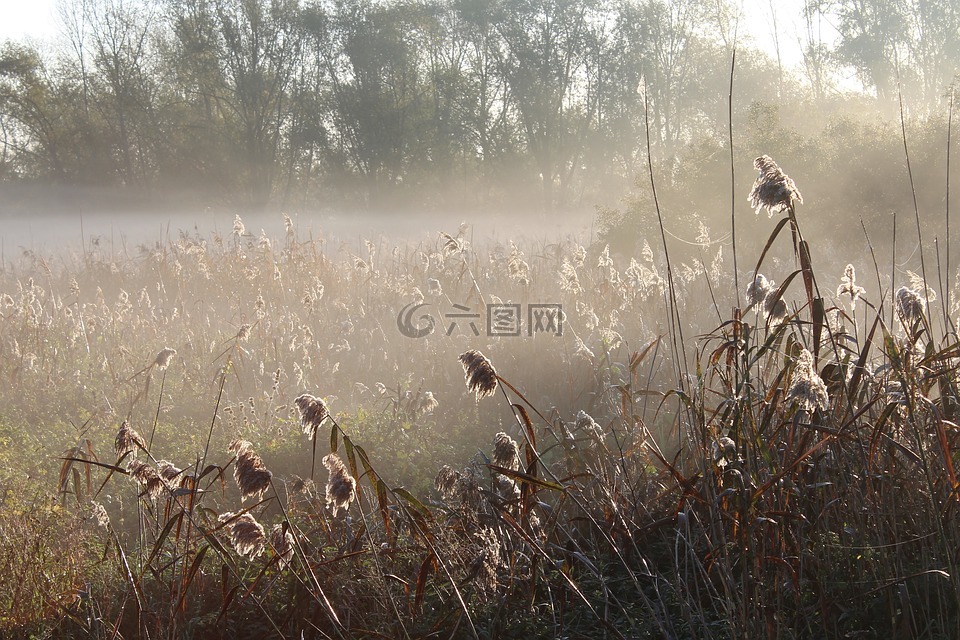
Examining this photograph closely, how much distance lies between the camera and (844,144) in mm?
8555

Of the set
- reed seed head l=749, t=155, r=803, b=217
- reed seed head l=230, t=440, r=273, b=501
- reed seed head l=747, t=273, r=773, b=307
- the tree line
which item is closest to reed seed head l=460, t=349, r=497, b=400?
reed seed head l=230, t=440, r=273, b=501

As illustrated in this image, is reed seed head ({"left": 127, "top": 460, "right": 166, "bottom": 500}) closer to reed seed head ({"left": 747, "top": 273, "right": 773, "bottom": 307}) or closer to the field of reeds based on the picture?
the field of reeds

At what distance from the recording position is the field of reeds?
2078mm

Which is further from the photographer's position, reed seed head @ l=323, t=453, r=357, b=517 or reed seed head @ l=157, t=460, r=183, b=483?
reed seed head @ l=157, t=460, r=183, b=483

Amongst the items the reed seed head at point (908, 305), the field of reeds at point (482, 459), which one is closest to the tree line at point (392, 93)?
the field of reeds at point (482, 459)

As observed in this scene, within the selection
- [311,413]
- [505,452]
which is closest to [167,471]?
[311,413]

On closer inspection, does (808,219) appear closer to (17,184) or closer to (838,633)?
(838,633)

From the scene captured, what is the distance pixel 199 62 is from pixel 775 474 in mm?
28339

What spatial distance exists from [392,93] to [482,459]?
26195 millimetres

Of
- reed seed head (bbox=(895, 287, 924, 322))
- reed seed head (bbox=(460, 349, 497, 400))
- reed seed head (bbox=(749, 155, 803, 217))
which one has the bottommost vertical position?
reed seed head (bbox=(460, 349, 497, 400))

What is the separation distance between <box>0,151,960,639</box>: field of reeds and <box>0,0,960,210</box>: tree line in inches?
745

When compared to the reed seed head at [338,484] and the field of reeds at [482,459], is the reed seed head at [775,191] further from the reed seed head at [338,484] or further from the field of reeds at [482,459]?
the reed seed head at [338,484]

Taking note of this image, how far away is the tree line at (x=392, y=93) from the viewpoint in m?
25.9

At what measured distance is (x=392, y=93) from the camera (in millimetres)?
28125
